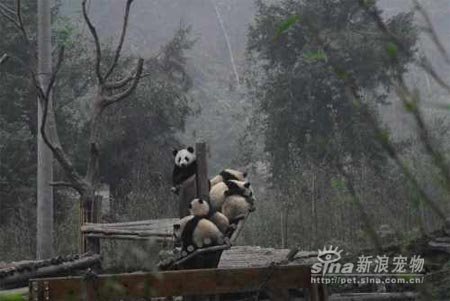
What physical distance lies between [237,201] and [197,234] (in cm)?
67

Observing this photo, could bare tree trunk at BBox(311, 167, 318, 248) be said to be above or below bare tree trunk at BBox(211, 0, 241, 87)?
below

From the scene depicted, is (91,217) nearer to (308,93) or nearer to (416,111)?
(308,93)

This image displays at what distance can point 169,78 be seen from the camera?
12.7m

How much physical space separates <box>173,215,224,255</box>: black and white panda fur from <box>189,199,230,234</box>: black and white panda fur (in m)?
0.04

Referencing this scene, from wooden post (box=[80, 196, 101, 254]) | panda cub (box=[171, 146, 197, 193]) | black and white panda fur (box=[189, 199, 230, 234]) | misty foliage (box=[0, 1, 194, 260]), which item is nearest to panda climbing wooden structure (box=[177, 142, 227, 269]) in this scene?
black and white panda fur (box=[189, 199, 230, 234])

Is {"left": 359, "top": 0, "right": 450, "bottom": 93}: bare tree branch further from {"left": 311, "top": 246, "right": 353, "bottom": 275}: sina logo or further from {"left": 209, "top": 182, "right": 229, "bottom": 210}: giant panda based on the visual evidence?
{"left": 209, "top": 182, "right": 229, "bottom": 210}: giant panda

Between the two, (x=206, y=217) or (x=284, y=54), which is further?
(x=284, y=54)

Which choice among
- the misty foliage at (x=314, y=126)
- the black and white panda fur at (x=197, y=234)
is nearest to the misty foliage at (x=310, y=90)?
the misty foliage at (x=314, y=126)

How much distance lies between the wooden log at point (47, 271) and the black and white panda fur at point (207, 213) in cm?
138

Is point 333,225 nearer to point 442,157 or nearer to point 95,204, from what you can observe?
point 95,204

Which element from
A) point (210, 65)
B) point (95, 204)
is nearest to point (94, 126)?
point (95, 204)

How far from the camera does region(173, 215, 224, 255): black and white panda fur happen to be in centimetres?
379

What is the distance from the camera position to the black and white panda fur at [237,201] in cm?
441

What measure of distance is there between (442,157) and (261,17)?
11.0 m
